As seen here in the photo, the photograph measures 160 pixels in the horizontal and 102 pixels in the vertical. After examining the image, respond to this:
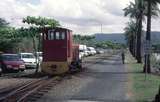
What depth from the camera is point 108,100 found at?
69.1 ft

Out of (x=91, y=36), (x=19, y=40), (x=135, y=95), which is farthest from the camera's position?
(x=91, y=36)

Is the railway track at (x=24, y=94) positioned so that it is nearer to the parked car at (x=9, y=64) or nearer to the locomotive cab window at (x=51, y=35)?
the locomotive cab window at (x=51, y=35)

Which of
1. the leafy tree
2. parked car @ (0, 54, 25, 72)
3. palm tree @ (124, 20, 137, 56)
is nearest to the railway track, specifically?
parked car @ (0, 54, 25, 72)

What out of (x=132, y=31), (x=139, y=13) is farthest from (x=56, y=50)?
(x=132, y=31)

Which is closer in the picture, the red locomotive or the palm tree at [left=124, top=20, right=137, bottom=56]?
the red locomotive

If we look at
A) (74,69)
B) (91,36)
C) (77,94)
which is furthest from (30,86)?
(91,36)

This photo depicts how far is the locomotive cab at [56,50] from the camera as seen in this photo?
118 ft

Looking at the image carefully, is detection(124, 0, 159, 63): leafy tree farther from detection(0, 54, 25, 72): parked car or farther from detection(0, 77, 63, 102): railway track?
detection(0, 77, 63, 102): railway track

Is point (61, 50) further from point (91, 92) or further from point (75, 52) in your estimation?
point (91, 92)

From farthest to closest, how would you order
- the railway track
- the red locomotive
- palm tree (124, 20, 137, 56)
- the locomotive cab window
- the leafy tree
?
palm tree (124, 20, 137, 56) < the leafy tree < the locomotive cab window < the red locomotive < the railway track

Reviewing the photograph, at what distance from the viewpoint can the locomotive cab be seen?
36.0 meters

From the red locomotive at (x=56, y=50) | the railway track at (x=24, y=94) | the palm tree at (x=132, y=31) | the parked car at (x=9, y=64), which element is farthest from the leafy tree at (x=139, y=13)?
the railway track at (x=24, y=94)

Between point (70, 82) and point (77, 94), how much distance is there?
7670 mm

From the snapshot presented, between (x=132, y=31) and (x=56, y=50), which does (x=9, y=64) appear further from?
(x=132, y=31)
